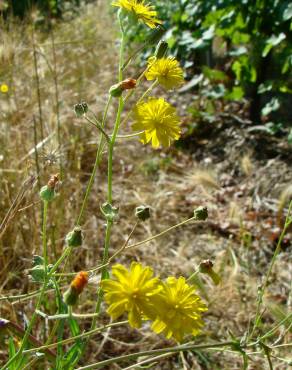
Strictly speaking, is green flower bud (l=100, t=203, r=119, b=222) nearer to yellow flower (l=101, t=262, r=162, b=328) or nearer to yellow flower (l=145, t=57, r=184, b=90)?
yellow flower (l=101, t=262, r=162, b=328)

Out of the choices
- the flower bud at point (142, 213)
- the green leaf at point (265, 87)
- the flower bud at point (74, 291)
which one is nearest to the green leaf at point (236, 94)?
the green leaf at point (265, 87)

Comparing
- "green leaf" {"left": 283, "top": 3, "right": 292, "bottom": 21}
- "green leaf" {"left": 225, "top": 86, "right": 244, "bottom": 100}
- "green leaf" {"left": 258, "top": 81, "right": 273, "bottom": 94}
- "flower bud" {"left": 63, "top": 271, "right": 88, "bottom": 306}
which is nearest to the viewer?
"flower bud" {"left": 63, "top": 271, "right": 88, "bottom": 306}

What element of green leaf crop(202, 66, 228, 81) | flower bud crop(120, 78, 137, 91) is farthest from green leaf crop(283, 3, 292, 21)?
flower bud crop(120, 78, 137, 91)

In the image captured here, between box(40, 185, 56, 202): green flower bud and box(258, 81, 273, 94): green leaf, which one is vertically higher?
box(40, 185, 56, 202): green flower bud

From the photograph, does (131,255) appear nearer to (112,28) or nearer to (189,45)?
(189,45)

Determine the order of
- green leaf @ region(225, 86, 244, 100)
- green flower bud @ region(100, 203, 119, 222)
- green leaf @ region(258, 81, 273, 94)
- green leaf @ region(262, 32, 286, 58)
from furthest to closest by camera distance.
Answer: green leaf @ region(225, 86, 244, 100)
green leaf @ region(258, 81, 273, 94)
green leaf @ region(262, 32, 286, 58)
green flower bud @ region(100, 203, 119, 222)

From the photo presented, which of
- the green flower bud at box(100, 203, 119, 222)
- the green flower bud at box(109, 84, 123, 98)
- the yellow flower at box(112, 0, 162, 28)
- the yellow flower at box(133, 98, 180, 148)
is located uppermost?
the yellow flower at box(112, 0, 162, 28)

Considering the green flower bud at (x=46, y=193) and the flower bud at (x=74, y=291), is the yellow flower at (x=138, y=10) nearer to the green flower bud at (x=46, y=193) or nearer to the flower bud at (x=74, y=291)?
the green flower bud at (x=46, y=193)

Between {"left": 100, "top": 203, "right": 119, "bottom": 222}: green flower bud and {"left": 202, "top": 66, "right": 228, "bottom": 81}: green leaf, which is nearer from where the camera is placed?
{"left": 100, "top": 203, "right": 119, "bottom": 222}: green flower bud
